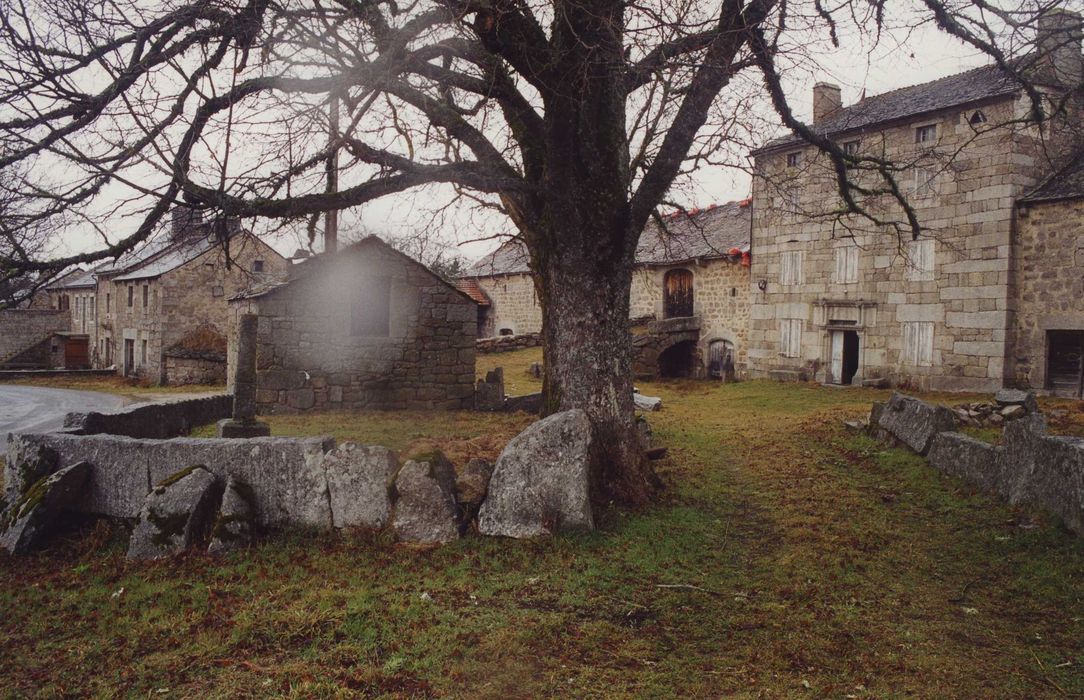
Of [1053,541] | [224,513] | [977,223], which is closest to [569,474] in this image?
[224,513]

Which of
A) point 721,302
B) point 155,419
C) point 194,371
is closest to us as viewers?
point 155,419

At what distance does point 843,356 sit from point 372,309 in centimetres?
1362

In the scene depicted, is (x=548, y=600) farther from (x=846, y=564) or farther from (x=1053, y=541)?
(x=1053, y=541)

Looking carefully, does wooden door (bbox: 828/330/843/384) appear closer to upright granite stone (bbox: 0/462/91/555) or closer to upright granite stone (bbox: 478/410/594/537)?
upright granite stone (bbox: 478/410/594/537)

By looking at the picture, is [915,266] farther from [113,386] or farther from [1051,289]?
[113,386]

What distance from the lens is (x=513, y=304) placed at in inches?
1404

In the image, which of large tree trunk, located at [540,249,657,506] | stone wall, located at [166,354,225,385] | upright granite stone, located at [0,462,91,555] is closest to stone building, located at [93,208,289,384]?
stone wall, located at [166,354,225,385]

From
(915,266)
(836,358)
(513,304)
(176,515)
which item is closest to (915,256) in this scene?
(915,266)

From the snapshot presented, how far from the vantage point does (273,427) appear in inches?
504

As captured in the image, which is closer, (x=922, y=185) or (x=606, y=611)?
(x=606, y=611)

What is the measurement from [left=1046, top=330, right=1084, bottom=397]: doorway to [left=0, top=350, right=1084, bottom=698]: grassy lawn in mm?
11268

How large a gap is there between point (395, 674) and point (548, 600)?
4.68 ft

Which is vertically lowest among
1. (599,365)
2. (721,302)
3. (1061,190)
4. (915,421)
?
(915,421)

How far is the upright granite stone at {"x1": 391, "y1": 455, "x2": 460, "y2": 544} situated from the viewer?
6504mm
